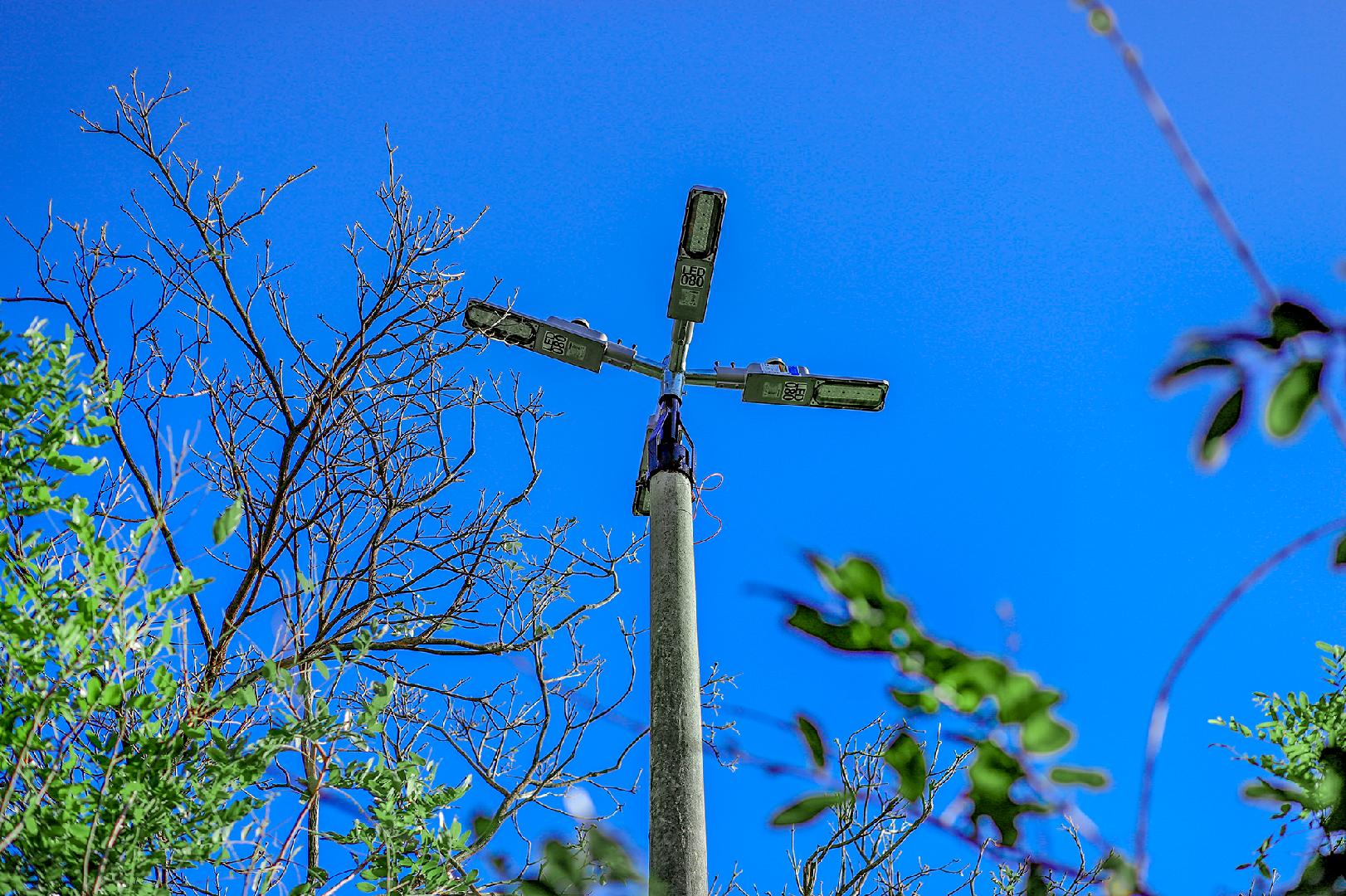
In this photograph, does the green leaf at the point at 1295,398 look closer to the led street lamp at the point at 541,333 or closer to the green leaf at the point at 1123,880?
the green leaf at the point at 1123,880

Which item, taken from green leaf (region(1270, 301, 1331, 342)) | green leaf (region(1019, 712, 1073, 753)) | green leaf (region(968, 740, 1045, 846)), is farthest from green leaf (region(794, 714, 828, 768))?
green leaf (region(1270, 301, 1331, 342))

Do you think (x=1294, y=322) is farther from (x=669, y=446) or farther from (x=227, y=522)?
(x=669, y=446)

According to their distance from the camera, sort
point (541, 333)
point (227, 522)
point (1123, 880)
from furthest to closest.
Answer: point (541, 333) → point (227, 522) → point (1123, 880)

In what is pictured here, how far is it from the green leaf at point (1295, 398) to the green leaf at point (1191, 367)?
2.3 inches

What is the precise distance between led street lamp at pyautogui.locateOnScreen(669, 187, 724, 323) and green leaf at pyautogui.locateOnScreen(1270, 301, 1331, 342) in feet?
10.2

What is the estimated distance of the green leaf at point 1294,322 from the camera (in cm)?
97

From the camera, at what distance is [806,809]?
1154mm

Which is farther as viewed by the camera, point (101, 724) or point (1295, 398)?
point (101, 724)

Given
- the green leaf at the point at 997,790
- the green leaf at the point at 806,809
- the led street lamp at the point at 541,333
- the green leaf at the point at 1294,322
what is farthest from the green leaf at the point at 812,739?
the led street lamp at the point at 541,333

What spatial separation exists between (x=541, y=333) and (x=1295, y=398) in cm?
368

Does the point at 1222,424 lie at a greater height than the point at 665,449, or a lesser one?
lesser

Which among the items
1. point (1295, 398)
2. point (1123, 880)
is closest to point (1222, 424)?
point (1295, 398)

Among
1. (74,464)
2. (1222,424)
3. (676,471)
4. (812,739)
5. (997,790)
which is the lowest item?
(997,790)

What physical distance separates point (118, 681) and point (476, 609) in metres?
2.36
